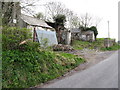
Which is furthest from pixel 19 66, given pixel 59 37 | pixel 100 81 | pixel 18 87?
pixel 59 37

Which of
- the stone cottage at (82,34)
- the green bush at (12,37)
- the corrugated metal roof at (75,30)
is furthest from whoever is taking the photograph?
the corrugated metal roof at (75,30)

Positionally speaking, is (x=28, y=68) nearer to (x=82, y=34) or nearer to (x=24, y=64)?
(x=24, y=64)

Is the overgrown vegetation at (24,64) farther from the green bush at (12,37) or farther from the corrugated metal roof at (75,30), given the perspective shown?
the corrugated metal roof at (75,30)

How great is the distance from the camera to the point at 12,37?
6.57m

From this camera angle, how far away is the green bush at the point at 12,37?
245 inches

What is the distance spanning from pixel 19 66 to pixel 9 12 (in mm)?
7511

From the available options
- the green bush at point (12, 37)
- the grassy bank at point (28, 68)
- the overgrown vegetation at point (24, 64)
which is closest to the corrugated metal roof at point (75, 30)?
the overgrown vegetation at point (24, 64)

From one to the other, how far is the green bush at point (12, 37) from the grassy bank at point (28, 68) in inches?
15.2

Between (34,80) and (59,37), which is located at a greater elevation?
(59,37)

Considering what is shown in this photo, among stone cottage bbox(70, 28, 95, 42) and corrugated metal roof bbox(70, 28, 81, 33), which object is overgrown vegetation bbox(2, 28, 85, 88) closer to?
stone cottage bbox(70, 28, 95, 42)

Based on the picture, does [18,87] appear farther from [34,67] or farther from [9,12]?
[9,12]

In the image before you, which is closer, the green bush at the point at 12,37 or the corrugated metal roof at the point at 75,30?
the green bush at the point at 12,37

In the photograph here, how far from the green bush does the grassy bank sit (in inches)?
15.2

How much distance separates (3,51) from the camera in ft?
19.5
